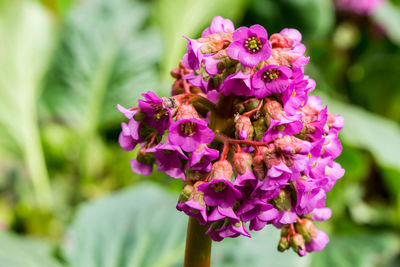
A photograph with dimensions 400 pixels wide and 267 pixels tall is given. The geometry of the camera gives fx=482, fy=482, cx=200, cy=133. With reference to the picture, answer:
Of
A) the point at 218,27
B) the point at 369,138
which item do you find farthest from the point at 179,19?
the point at 218,27

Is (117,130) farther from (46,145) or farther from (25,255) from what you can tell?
(25,255)

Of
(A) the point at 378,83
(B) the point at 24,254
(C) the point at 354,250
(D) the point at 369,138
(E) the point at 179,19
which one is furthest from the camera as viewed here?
(A) the point at 378,83

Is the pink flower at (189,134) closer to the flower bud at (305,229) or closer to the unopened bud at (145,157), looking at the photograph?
the unopened bud at (145,157)

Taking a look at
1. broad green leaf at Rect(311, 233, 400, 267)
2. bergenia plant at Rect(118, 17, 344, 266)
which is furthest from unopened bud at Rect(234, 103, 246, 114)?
broad green leaf at Rect(311, 233, 400, 267)

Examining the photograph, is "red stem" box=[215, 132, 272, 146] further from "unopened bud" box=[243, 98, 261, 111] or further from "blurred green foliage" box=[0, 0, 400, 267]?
"blurred green foliage" box=[0, 0, 400, 267]

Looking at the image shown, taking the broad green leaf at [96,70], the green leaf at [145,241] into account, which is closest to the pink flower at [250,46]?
the green leaf at [145,241]

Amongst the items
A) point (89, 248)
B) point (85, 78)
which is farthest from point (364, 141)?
point (85, 78)

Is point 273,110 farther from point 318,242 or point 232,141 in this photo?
point 318,242
